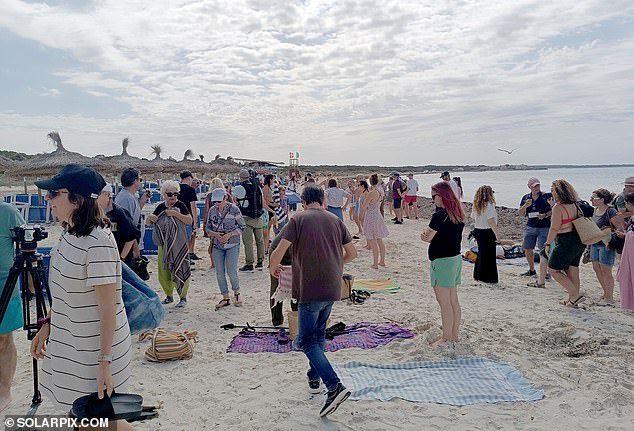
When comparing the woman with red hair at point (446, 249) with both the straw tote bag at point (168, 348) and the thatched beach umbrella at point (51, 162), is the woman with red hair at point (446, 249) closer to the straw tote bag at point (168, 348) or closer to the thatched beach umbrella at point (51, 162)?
the straw tote bag at point (168, 348)

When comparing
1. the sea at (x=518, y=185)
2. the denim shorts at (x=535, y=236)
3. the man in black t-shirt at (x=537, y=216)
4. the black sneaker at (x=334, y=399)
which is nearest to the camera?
the black sneaker at (x=334, y=399)

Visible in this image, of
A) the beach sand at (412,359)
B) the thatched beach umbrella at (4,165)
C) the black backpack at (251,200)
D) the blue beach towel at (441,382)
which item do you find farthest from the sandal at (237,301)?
the thatched beach umbrella at (4,165)

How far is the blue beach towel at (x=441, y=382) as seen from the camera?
13.0 feet

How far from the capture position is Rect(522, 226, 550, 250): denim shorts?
26.8 ft

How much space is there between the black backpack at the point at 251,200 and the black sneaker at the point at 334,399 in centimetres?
543

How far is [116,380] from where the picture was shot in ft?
7.89

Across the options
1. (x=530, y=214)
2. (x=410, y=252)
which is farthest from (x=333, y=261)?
(x=410, y=252)

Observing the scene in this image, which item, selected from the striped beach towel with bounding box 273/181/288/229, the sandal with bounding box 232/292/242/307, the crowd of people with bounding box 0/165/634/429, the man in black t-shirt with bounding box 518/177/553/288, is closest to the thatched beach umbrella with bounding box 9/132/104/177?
the striped beach towel with bounding box 273/181/288/229

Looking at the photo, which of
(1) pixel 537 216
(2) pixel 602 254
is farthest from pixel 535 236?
(2) pixel 602 254

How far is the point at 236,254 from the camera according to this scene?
6.60 metres

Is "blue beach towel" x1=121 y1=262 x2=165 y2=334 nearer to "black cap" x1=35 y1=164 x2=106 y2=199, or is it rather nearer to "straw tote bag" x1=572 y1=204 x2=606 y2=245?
"black cap" x1=35 y1=164 x2=106 y2=199

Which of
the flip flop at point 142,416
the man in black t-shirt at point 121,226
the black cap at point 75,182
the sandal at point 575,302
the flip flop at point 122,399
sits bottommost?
the sandal at point 575,302

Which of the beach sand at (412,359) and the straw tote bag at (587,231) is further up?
the straw tote bag at (587,231)

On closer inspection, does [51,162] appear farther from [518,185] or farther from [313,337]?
[518,185]
